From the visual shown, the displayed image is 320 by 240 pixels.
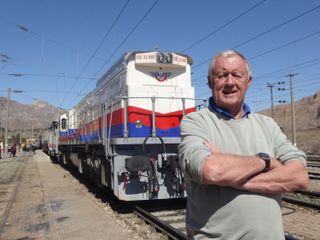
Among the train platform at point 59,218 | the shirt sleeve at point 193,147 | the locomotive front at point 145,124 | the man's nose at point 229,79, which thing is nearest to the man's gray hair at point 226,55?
the man's nose at point 229,79

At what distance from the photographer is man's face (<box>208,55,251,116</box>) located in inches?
110

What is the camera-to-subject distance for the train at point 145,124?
9.86m

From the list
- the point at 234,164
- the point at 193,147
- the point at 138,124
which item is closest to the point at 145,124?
the point at 138,124

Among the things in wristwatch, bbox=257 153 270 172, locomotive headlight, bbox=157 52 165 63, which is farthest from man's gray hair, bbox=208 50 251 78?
locomotive headlight, bbox=157 52 165 63

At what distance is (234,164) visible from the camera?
247 cm

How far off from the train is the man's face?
6801mm

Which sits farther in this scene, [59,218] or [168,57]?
[168,57]

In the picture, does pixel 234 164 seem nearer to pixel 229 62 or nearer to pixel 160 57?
pixel 229 62

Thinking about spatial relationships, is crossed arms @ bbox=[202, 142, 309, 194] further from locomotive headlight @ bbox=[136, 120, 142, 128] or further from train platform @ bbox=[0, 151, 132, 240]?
locomotive headlight @ bbox=[136, 120, 142, 128]

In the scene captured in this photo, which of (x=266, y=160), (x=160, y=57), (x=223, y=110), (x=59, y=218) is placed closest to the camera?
(x=266, y=160)

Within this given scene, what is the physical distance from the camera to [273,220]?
2.54 meters

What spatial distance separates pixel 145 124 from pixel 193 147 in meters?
7.90

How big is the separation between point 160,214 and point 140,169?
1.13m

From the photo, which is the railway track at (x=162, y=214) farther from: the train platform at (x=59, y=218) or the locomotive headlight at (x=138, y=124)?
the locomotive headlight at (x=138, y=124)
